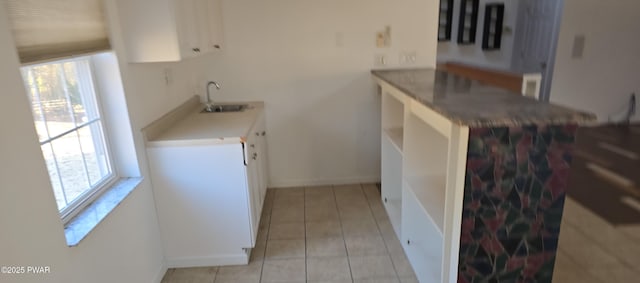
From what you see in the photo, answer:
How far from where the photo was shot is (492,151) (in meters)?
1.55

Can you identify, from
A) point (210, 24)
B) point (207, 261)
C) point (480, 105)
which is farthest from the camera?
point (210, 24)

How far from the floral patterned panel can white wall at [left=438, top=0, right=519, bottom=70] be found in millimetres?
4619

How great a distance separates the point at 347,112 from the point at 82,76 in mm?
2196

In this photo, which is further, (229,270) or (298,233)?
(298,233)

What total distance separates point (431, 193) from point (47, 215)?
184 centimetres

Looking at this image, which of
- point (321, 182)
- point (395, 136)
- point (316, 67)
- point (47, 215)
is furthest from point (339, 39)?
point (47, 215)

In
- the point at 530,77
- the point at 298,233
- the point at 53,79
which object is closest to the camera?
the point at 53,79

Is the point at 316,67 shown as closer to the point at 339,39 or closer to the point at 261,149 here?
the point at 339,39

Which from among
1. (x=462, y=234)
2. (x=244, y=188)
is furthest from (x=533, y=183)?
(x=244, y=188)

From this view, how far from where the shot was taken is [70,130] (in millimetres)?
1722

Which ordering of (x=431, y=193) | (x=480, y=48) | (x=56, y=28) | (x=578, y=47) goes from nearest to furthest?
(x=56, y=28), (x=431, y=193), (x=578, y=47), (x=480, y=48)

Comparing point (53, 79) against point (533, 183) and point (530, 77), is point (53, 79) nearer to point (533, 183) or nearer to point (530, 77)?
point (533, 183)

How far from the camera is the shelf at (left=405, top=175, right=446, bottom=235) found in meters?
1.98

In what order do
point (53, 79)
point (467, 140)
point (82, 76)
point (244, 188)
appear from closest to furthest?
1. point (467, 140)
2. point (53, 79)
3. point (82, 76)
4. point (244, 188)
